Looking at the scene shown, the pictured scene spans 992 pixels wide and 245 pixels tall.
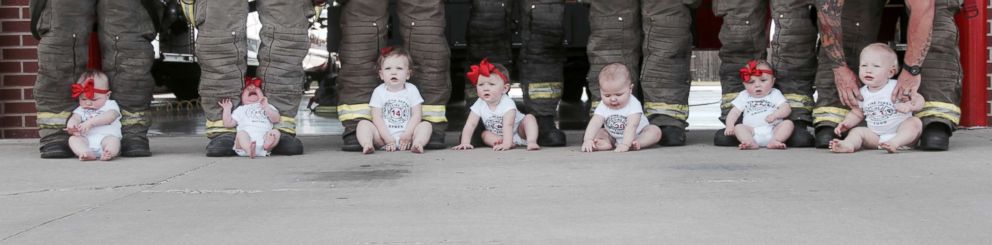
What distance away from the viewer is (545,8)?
680 centimetres

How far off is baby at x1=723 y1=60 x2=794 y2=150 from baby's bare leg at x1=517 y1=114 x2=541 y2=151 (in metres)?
0.93

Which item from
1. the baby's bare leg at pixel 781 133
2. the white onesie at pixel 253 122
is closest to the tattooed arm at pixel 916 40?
the baby's bare leg at pixel 781 133

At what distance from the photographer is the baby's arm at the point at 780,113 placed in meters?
6.23

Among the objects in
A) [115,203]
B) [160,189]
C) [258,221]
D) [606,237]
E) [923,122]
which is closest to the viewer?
[606,237]

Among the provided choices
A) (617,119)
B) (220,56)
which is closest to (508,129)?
(617,119)

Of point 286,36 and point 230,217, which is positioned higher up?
point 286,36

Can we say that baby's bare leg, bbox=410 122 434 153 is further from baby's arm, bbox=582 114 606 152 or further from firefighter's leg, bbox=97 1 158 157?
firefighter's leg, bbox=97 1 158 157

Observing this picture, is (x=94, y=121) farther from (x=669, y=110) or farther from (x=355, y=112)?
(x=669, y=110)

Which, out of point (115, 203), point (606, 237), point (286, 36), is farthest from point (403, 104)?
point (606, 237)

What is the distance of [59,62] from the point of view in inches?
242

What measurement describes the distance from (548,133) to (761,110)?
43.0 inches

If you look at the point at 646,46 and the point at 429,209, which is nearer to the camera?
the point at 429,209

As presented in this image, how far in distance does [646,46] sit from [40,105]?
2960 mm

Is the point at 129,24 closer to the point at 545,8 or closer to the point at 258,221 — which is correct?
the point at 545,8
